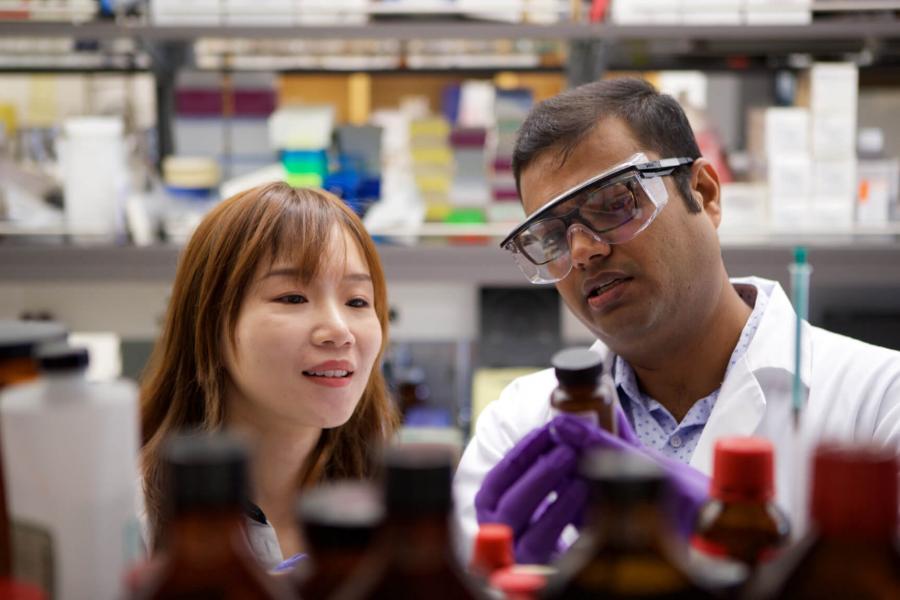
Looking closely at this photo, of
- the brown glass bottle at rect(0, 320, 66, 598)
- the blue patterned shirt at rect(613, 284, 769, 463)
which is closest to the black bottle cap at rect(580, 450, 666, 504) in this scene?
the brown glass bottle at rect(0, 320, 66, 598)

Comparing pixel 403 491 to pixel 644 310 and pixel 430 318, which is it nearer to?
pixel 644 310

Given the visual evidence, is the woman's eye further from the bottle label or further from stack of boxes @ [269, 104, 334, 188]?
stack of boxes @ [269, 104, 334, 188]

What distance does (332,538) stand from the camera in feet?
1.94

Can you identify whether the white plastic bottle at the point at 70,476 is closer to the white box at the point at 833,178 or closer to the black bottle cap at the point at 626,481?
the black bottle cap at the point at 626,481

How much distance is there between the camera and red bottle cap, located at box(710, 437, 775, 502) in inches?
27.0

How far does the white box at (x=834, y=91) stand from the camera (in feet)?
8.39

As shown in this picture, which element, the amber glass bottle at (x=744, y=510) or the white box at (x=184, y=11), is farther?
the white box at (x=184, y=11)

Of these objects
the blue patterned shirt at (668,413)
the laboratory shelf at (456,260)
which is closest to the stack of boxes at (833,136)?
the laboratory shelf at (456,260)

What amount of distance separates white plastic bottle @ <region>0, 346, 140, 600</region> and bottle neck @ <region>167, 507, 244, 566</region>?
0.47 feet

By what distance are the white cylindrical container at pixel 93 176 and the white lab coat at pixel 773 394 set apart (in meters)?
1.37

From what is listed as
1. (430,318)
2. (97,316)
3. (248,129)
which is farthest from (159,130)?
(430,318)

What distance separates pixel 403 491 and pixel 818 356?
4.32 feet

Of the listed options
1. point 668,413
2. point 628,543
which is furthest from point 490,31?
point 628,543

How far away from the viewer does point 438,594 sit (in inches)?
21.9
